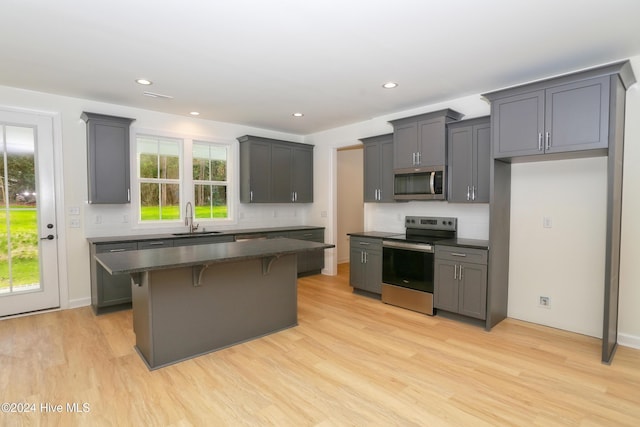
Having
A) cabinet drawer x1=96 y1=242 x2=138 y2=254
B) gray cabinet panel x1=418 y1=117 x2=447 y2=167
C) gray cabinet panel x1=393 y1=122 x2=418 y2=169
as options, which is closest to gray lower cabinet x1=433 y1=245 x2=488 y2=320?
gray cabinet panel x1=418 y1=117 x2=447 y2=167

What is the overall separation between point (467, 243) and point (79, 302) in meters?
4.77

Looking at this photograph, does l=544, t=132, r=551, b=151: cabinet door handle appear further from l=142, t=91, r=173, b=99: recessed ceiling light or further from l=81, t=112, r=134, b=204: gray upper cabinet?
l=81, t=112, r=134, b=204: gray upper cabinet

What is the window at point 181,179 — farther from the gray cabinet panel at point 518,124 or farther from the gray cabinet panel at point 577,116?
the gray cabinet panel at point 577,116

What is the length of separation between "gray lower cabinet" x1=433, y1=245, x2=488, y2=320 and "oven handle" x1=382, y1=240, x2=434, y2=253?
12 cm

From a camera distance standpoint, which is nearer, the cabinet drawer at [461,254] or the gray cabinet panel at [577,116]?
the gray cabinet panel at [577,116]

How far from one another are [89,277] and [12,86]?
2.35 metres

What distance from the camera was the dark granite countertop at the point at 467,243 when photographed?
356 cm

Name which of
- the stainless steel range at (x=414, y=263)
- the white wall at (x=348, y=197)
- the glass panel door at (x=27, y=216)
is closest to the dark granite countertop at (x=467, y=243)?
the stainless steel range at (x=414, y=263)

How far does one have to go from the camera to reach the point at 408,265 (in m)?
4.15

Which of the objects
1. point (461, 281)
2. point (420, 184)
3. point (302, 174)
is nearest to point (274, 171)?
point (302, 174)

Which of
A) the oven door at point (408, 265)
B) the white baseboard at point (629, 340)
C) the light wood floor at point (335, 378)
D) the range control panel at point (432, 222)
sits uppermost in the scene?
the range control panel at point (432, 222)

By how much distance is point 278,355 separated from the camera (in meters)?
2.94

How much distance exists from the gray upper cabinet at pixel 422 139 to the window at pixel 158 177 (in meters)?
3.25

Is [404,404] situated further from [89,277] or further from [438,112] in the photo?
[89,277]
